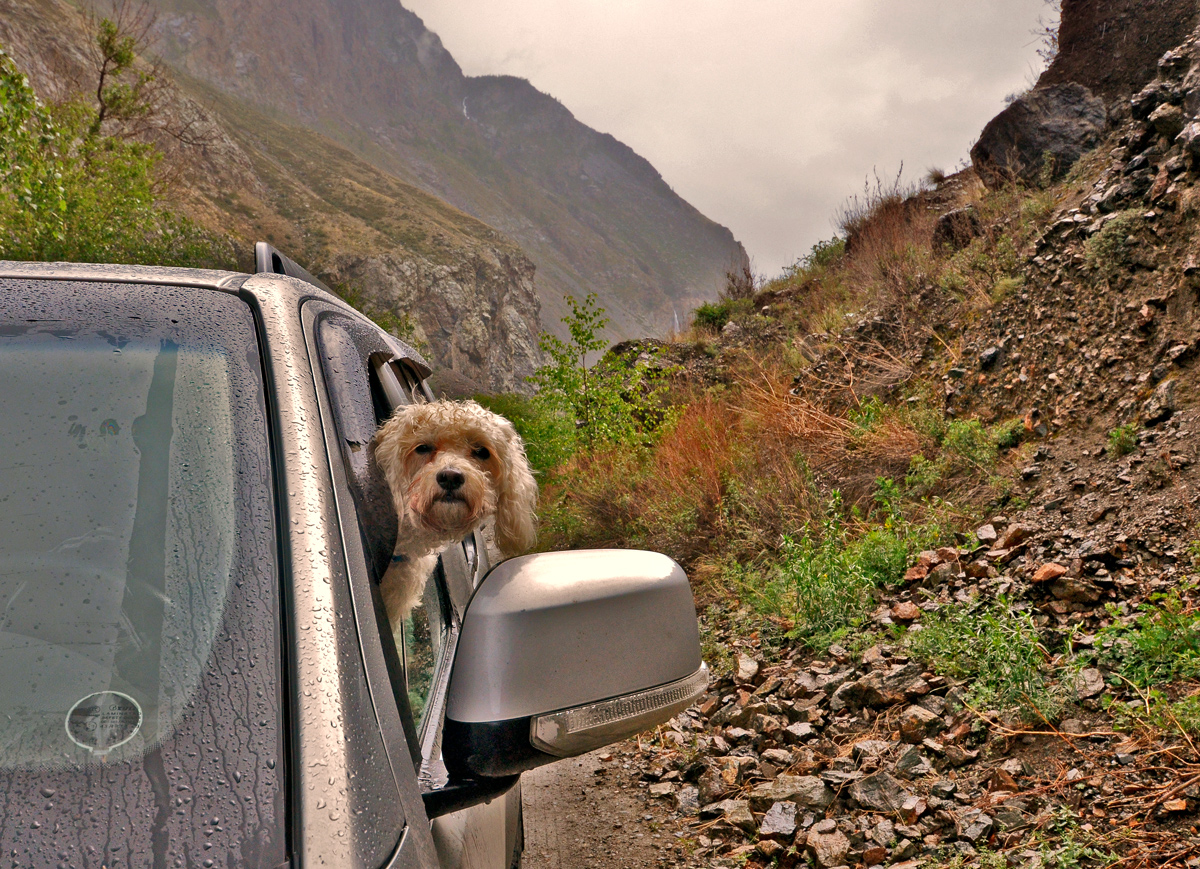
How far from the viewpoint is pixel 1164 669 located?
2.79m

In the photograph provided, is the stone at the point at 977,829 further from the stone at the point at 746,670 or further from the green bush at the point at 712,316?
the green bush at the point at 712,316

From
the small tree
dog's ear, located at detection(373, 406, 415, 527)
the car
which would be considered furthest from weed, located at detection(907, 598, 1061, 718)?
the small tree

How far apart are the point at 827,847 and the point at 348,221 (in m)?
70.7

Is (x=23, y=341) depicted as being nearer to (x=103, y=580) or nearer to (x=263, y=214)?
(x=103, y=580)

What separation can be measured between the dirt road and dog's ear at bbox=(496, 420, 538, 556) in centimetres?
162

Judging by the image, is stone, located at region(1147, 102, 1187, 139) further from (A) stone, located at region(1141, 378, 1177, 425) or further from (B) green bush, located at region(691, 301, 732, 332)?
(B) green bush, located at region(691, 301, 732, 332)

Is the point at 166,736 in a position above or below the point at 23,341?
below

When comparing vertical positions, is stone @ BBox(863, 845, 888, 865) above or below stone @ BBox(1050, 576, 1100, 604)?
below

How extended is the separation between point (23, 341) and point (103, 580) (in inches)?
15.7

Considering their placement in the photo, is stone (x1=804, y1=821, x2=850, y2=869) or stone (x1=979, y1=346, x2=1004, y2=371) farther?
stone (x1=979, y1=346, x2=1004, y2=371)

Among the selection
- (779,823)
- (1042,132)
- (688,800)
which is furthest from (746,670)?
(1042,132)

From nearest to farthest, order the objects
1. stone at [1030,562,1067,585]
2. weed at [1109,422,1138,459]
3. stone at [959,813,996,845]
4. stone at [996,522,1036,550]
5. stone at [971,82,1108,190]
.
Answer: stone at [959,813,996,845]
stone at [1030,562,1067,585]
stone at [996,522,1036,550]
weed at [1109,422,1138,459]
stone at [971,82,1108,190]

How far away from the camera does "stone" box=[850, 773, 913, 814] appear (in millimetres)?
2844

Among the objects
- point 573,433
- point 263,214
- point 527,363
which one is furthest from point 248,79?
point 573,433
